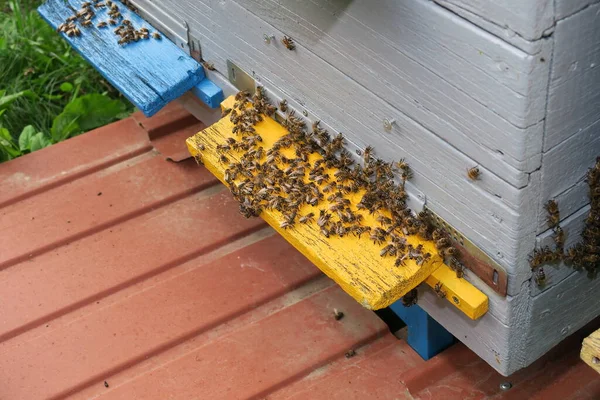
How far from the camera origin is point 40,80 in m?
5.11

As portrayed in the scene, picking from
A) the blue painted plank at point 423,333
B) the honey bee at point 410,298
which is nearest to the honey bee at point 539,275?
the honey bee at point 410,298

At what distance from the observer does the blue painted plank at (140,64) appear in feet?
11.6

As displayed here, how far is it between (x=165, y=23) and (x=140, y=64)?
24 centimetres

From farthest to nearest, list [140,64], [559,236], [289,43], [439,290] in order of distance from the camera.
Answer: [140,64] < [289,43] < [439,290] < [559,236]

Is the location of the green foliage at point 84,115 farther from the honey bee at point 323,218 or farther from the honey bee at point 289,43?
the honey bee at point 323,218

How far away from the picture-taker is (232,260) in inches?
141

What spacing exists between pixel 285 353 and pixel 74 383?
81cm

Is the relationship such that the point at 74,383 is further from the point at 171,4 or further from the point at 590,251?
the point at 590,251

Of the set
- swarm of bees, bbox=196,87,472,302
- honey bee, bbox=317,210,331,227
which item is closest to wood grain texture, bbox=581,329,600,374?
swarm of bees, bbox=196,87,472,302

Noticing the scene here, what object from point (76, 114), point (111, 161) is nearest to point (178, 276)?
point (111, 161)

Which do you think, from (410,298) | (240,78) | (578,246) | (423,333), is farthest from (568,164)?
(240,78)

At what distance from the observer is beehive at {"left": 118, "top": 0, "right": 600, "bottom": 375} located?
2.03 m

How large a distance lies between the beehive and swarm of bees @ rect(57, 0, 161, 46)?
80 centimetres

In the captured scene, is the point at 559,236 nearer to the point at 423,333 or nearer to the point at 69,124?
the point at 423,333
